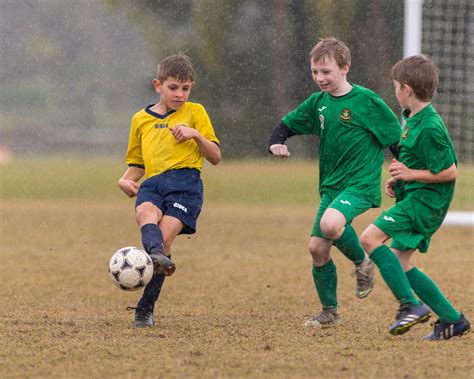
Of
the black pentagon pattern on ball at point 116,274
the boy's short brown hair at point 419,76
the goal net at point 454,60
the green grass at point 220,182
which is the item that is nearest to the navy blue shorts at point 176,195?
the black pentagon pattern on ball at point 116,274

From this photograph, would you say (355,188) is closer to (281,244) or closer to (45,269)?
(45,269)

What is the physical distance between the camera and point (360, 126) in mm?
5910

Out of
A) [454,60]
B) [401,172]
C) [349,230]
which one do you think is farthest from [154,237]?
[454,60]

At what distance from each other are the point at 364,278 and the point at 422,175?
0.97 m

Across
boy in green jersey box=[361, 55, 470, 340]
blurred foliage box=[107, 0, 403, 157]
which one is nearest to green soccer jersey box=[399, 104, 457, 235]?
boy in green jersey box=[361, 55, 470, 340]

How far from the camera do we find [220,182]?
54.3 feet

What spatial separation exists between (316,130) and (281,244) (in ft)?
16.4

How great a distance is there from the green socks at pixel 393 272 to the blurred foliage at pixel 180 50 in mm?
6515

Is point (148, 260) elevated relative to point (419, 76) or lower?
lower

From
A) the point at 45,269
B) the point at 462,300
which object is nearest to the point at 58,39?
the point at 45,269

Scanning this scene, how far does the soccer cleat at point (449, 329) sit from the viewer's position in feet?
17.5

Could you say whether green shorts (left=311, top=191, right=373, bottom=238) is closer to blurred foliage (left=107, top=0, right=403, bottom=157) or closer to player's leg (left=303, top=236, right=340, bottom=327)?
player's leg (left=303, top=236, right=340, bottom=327)

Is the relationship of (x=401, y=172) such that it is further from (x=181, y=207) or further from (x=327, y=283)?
(x=181, y=207)

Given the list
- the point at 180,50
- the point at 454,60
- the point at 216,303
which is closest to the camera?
the point at 216,303
